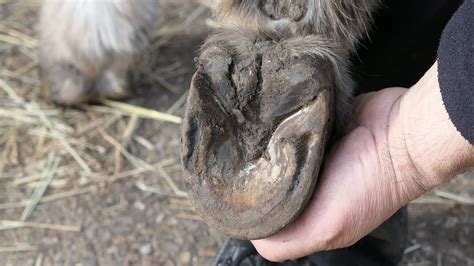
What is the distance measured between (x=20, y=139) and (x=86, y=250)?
400mm

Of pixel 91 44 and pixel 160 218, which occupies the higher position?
pixel 91 44

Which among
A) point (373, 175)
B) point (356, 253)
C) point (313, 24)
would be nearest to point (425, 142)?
point (373, 175)

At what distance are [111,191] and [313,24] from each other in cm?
82

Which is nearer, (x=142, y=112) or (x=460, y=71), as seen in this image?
(x=460, y=71)

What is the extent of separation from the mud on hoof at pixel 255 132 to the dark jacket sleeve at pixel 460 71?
13cm

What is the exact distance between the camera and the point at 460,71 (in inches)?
33.0

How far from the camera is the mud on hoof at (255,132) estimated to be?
84 centimetres

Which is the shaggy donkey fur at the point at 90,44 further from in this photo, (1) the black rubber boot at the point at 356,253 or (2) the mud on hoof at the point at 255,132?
(2) the mud on hoof at the point at 255,132

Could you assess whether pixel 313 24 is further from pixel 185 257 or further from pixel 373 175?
pixel 185 257

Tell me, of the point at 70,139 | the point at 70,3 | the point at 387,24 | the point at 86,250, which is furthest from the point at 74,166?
the point at 387,24

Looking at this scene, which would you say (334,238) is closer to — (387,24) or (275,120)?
(275,120)

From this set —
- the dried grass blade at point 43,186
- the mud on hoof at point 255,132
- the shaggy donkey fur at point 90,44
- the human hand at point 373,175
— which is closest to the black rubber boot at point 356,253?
the human hand at point 373,175

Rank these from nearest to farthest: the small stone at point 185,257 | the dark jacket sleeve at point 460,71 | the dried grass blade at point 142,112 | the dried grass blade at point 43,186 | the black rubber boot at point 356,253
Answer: the dark jacket sleeve at point 460,71, the black rubber boot at point 356,253, the small stone at point 185,257, the dried grass blade at point 43,186, the dried grass blade at point 142,112

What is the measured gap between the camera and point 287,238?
909 mm
